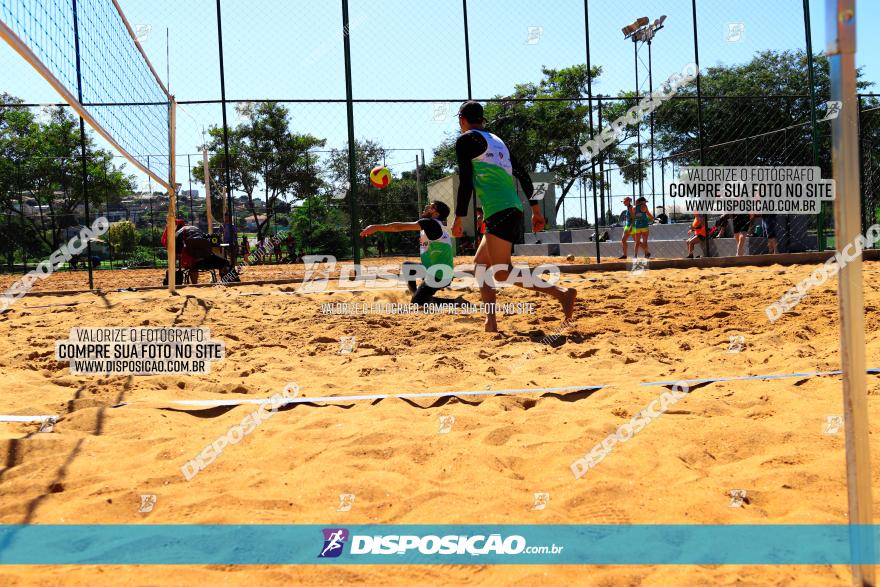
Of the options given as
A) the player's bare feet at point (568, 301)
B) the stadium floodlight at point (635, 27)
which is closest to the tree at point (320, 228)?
the stadium floodlight at point (635, 27)

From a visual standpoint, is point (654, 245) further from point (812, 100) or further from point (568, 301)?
point (568, 301)

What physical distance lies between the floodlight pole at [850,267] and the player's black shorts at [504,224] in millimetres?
3681

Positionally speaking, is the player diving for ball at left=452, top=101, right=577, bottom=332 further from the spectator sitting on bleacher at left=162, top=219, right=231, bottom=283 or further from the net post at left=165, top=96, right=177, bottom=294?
the spectator sitting on bleacher at left=162, top=219, right=231, bottom=283

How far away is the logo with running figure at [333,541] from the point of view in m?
1.80

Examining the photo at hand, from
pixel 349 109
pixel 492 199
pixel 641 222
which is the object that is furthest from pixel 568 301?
pixel 641 222

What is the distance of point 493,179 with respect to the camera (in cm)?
503

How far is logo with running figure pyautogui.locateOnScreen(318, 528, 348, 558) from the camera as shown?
1797 mm

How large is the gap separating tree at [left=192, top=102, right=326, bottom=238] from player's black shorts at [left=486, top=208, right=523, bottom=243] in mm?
16838

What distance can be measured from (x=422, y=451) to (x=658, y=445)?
0.87 meters

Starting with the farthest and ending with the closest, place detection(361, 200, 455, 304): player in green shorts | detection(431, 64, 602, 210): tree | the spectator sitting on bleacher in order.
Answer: detection(431, 64, 602, 210): tree, the spectator sitting on bleacher, detection(361, 200, 455, 304): player in green shorts

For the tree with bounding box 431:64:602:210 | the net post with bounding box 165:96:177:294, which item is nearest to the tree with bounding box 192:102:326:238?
the tree with bounding box 431:64:602:210

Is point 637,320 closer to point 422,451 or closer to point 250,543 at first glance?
point 422,451

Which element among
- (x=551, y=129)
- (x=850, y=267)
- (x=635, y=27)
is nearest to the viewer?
(x=850, y=267)

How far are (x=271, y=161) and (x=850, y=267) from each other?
24.0 metres
